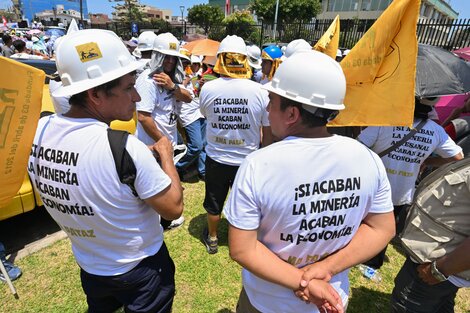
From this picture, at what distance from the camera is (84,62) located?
4.59 ft

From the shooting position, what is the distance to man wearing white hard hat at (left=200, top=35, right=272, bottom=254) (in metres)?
3.07

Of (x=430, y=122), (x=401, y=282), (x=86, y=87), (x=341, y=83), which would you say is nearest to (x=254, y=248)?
(x=341, y=83)

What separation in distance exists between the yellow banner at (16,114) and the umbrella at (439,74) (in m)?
3.14

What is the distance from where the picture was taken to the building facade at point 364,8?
A: 4503 cm

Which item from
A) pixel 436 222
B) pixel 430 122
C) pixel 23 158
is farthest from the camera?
pixel 430 122

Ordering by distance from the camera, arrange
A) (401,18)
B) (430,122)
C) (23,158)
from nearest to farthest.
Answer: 1. (23,158)
2. (401,18)
3. (430,122)

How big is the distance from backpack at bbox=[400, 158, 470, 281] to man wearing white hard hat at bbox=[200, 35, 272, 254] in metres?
1.66

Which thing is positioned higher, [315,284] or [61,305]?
[315,284]

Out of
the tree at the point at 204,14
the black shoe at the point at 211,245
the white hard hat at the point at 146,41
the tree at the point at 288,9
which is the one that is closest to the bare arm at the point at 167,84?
the white hard hat at the point at 146,41

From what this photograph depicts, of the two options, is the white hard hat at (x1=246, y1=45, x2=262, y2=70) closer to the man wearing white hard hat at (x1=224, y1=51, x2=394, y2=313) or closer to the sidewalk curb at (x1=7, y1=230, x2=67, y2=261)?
the sidewalk curb at (x1=7, y1=230, x2=67, y2=261)

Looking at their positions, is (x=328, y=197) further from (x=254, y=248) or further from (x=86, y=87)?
(x=86, y=87)

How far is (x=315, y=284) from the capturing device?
131 cm

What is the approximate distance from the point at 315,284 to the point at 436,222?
0.99 m

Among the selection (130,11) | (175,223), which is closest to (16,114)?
(175,223)
